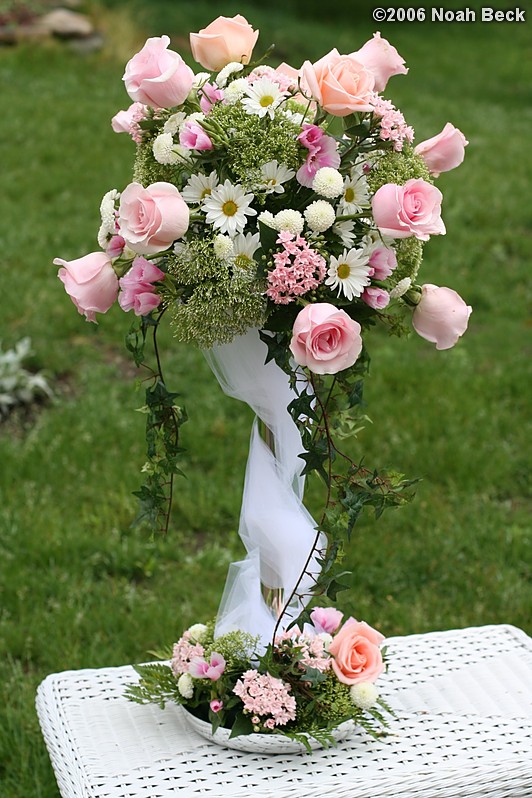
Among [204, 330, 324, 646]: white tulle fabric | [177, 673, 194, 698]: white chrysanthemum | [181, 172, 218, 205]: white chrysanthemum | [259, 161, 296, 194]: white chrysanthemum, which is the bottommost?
[177, 673, 194, 698]: white chrysanthemum

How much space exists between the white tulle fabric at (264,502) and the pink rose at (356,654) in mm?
136

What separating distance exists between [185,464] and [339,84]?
2912 millimetres

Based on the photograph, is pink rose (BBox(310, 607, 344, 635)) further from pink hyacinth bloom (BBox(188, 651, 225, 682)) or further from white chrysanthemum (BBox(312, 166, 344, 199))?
white chrysanthemum (BBox(312, 166, 344, 199))

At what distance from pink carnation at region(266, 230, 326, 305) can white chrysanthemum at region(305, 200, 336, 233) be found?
38mm

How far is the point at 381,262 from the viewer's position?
223 cm

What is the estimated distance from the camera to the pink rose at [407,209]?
6.98ft

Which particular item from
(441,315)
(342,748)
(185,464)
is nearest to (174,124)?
(441,315)

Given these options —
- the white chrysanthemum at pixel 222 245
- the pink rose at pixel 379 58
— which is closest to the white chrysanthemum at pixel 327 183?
the white chrysanthemum at pixel 222 245

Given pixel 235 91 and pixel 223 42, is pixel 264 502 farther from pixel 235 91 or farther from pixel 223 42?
pixel 223 42

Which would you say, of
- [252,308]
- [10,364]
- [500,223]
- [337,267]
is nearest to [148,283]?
[252,308]

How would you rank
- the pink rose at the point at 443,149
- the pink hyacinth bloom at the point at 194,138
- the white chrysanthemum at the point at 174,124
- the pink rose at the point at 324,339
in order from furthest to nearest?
1. the pink rose at the point at 443,149
2. the white chrysanthemum at the point at 174,124
3. the pink hyacinth bloom at the point at 194,138
4. the pink rose at the point at 324,339

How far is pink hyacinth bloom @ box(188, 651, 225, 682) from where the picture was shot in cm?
250

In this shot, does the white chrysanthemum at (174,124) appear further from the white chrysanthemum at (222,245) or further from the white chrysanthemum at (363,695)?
the white chrysanthemum at (363,695)

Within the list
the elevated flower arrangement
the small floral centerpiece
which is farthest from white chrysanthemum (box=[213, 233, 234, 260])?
the small floral centerpiece
